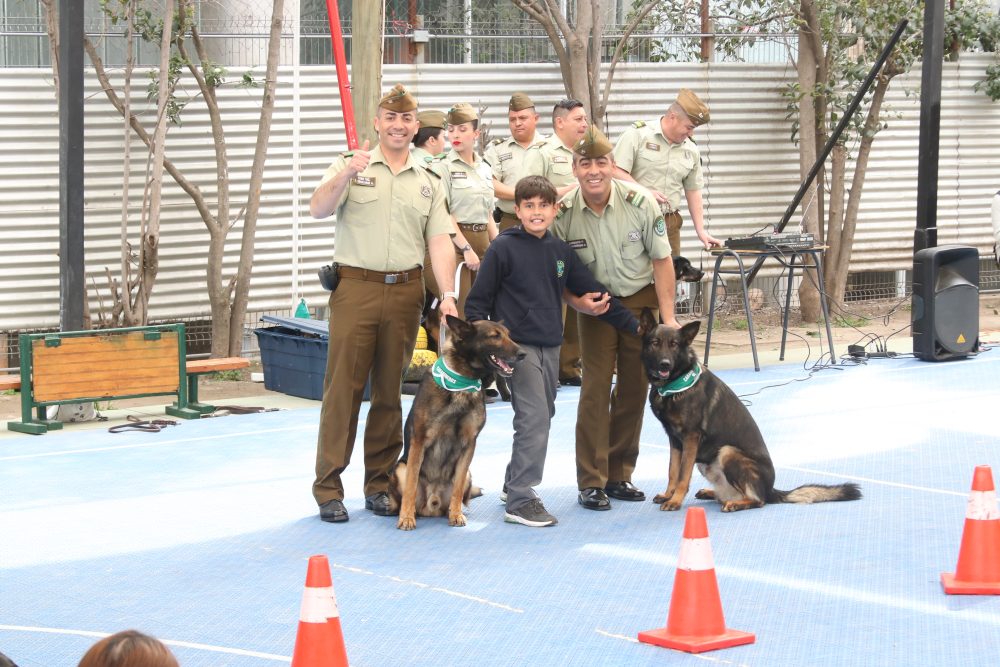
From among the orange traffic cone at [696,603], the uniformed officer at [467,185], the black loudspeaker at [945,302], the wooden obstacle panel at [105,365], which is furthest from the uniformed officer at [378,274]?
the black loudspeaker at [945,302]

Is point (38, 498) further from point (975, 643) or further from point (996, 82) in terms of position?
point (996, 82)

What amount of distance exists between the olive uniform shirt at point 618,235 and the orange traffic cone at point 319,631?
3.27 metres

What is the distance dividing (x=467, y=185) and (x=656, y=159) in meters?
1.36

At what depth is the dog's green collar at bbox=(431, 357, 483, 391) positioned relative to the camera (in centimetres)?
683

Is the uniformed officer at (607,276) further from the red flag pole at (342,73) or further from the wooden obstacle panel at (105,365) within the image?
the wooden obstacle panel at (105,365)

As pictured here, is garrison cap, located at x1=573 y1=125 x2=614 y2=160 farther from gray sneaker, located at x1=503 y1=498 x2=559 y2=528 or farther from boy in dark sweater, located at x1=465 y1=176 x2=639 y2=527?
gray sneaker, located at x1=503 y1=498 x2=559 y2=528

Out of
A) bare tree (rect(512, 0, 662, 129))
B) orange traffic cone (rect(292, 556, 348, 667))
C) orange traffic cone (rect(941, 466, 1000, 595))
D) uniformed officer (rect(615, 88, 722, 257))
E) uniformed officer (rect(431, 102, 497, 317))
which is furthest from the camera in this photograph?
bare tree (rect(512, 0, 662, 129))

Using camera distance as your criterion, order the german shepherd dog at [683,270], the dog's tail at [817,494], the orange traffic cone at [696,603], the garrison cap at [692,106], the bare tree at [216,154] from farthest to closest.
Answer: the bare tree at [216,154] < the garrison cap at [692,106] < the german shepherd dog at [683,270] < the dog's tail at [817,494] < the orange traffic cone at [696,603]

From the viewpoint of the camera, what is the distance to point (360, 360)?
23.4ft

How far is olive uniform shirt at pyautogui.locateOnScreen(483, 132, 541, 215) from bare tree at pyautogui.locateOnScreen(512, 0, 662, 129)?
3.16 metres

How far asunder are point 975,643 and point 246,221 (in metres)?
8.42

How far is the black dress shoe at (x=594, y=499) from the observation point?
7367 mm

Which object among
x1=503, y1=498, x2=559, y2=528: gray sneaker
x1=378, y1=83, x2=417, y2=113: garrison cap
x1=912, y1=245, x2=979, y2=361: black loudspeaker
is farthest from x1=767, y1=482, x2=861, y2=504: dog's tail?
x1=912, y1=245, x2=979, y2=361: black loudspeaker

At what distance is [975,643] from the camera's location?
5094 mm
